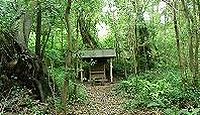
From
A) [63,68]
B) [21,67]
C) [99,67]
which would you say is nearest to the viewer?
[63,68]

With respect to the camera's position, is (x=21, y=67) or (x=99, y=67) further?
(x=99, y=67)

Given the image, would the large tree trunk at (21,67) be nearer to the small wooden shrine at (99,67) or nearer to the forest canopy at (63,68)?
the forest canopy at (63,68)

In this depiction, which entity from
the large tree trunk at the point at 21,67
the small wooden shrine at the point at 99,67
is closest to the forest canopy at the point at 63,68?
the large tree trunk at the point at 21,67

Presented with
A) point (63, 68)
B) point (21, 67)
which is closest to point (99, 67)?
point (21, 67)

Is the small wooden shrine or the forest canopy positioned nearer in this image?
the forest canopy

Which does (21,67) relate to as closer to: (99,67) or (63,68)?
(63,68)

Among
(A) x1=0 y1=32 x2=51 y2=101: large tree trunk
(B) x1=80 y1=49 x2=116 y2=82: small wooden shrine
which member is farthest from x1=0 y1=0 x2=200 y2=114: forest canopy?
(B) x1=80 y1=49 x2=116 y2=82: small wooden shrine

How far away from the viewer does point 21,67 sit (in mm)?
13227

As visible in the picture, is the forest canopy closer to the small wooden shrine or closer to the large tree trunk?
the large tree trunk

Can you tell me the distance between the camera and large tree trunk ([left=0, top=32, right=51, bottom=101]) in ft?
41.9

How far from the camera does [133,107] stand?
12109 mm

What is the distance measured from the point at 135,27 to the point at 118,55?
678 centimetres

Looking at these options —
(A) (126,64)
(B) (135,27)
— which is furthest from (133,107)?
(A) (126,64)

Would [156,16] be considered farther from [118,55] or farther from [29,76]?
[29,76]
